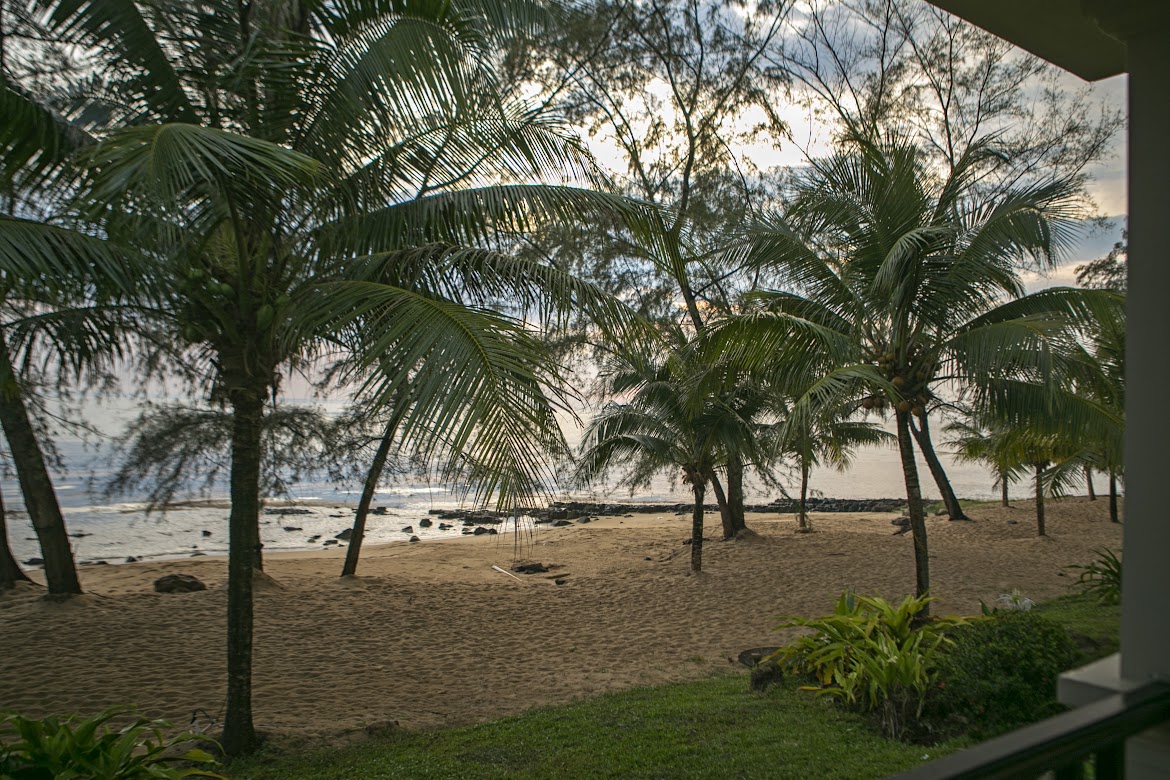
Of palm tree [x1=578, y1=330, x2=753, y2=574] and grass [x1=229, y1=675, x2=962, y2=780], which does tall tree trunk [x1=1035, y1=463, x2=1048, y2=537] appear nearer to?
palm tree [x1=578, y1=330, x2=753, y2=574]

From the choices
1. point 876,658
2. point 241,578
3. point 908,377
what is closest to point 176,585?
point 241,578

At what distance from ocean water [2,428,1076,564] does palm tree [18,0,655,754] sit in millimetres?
7171

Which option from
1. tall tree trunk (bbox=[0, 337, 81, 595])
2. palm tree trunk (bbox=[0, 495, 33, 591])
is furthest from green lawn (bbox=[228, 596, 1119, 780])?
palm tree trunk (bbox=[0, 495, 33, 591])

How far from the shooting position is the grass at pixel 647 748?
5.05m

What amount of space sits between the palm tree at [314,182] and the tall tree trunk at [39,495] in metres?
4.62

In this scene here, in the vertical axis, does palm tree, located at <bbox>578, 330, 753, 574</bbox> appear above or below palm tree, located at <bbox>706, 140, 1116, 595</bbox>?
below

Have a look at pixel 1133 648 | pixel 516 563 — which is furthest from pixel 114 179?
pixel 516 563

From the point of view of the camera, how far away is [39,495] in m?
10.1

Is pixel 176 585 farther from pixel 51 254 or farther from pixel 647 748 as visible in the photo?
pixel 647 748

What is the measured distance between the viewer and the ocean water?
20.4 metres

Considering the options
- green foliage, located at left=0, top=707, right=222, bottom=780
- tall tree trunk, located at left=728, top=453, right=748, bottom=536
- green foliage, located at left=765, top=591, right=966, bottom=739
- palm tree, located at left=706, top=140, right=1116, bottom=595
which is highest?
palm tree, located at left=706, top=140, right=1116, bottom=595

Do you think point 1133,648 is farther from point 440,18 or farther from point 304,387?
point 304,387

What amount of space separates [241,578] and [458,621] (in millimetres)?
5178

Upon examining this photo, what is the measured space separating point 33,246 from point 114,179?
132 centimetres
